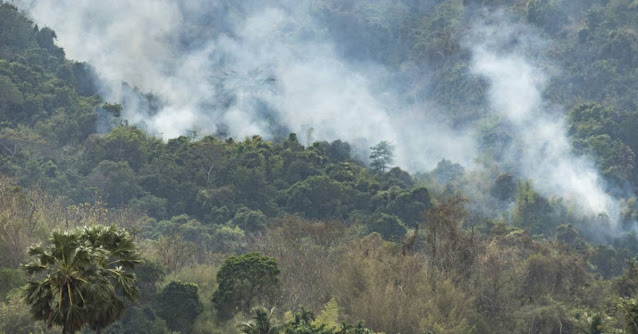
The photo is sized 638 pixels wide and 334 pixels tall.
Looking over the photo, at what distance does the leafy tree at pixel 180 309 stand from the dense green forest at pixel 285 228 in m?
0.13

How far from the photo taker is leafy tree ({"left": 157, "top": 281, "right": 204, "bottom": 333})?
251 feet

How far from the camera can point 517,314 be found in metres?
77.7

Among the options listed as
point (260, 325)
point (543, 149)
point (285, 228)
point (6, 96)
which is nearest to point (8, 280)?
point (260, 325)

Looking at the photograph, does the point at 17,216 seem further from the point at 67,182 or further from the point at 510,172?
the point at 510,172

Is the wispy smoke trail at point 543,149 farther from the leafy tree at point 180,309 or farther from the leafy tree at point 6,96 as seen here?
the leafy tree at point 180,309

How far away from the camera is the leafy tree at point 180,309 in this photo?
76.6 m

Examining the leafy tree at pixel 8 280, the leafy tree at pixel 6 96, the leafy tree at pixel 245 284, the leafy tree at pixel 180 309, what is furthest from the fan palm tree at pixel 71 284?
the leafy tree at pixel 6 96

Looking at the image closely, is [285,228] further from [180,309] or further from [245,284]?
[180,309]

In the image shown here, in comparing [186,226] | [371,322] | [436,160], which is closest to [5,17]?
[186,226]

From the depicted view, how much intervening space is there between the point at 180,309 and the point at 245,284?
5.84 metres

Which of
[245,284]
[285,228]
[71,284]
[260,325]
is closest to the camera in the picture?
[71,284]

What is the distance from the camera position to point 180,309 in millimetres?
76625

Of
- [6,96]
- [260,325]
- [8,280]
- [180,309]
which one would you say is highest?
[6,96]

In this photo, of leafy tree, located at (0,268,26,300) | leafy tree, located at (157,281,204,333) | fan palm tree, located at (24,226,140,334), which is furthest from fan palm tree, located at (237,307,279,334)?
leafy tree, located at (0,268,26,300)
